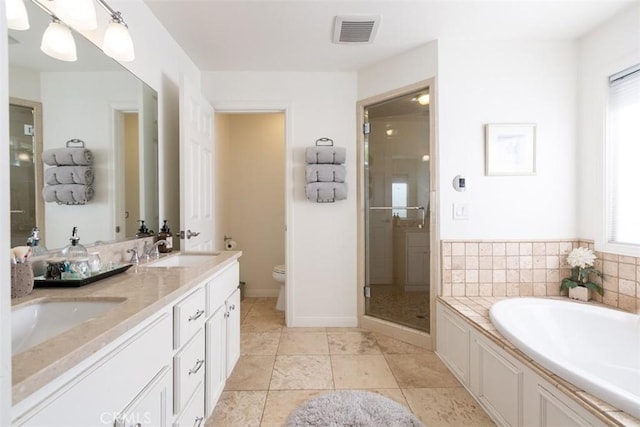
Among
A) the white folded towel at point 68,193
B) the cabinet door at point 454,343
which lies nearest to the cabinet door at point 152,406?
the white folded towel at point 68,193

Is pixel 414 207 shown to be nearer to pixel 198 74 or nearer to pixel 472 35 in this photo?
pixel 472 35

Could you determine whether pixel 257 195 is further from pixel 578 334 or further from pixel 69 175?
pixel 578 334

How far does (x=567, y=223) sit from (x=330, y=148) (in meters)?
1.98

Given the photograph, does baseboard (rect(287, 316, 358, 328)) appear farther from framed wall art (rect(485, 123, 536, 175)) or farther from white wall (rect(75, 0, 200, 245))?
framed wall art (rect(485, 123, 536, 175))

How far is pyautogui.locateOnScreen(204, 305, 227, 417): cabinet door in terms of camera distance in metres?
1.47

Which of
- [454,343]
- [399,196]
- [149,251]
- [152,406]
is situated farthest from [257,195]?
[152,406]

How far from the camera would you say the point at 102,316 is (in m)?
0.79

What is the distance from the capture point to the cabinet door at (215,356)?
147 centimetres

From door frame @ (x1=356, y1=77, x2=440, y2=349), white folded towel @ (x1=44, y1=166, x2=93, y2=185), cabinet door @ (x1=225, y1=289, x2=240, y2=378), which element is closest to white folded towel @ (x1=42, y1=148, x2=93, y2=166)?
white folded towel @ (x1=44, y1=166, x2=93, y2=185)

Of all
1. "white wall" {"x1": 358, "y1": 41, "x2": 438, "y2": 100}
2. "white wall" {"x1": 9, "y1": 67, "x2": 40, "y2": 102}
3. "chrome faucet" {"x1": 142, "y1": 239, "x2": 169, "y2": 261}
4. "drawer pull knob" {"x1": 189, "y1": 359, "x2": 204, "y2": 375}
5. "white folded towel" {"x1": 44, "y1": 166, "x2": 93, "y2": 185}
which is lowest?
"drawer pull knob" {"x1": 189, "y1": 359, "x2": 204, "y2": 375}

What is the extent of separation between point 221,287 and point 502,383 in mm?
1558

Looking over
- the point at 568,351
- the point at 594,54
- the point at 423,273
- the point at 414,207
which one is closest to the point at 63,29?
the point at 414,207

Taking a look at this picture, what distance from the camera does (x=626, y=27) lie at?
1.91 meters

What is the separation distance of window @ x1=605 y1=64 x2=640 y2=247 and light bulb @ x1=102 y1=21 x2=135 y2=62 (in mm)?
3018
